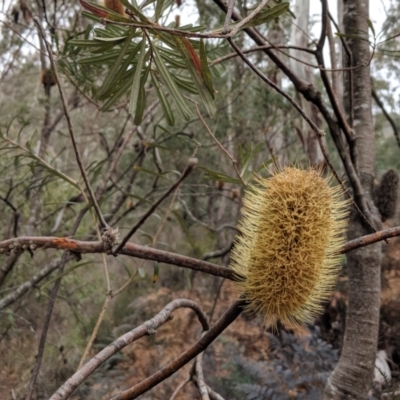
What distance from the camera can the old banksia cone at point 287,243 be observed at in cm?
62

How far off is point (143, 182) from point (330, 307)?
10.6 feet

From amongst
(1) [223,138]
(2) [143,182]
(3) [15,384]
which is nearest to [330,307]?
(1) [223,138]

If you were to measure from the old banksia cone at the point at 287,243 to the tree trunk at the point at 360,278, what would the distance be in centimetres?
46

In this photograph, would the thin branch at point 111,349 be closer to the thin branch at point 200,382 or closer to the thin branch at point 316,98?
the thin branch at point 200,382

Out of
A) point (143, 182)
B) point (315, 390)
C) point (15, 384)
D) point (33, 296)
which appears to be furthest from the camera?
point (143, 182)

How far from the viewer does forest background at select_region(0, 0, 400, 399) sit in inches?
23.4

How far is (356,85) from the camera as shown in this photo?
3.99 ft

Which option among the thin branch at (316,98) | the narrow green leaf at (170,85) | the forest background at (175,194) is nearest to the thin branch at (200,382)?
the forest background at (175,194)

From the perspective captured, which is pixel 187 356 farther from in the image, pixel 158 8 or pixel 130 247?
pixel 158 8

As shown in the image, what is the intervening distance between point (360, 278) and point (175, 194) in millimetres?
714

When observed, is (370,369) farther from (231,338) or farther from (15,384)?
(15,384)

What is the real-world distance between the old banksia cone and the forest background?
0.05m

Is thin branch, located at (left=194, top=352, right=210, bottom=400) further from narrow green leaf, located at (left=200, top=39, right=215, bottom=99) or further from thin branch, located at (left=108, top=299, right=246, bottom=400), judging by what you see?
narrow green leaf, located at (left=200, top=39, right=215, bottom=99)

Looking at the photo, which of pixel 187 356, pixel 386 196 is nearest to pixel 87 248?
pixel 187 356
